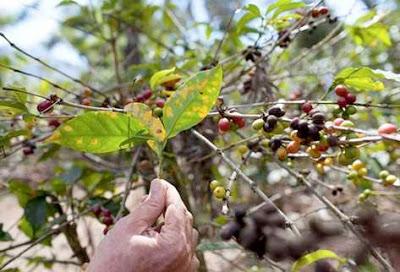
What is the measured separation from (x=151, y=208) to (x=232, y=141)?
119 centimetres

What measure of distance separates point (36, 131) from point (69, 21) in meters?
0.85

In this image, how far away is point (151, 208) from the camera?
1.00 meters

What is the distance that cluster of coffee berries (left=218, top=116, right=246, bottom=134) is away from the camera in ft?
3.82

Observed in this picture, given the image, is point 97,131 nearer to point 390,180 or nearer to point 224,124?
point 224,124

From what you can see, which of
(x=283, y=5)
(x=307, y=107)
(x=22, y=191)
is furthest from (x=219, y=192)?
(x=22, y=191)

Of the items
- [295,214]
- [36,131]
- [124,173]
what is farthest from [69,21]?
[295,214]

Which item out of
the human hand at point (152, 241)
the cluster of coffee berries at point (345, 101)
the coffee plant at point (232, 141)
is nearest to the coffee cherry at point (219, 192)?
the coffee plant at point (232, 141)

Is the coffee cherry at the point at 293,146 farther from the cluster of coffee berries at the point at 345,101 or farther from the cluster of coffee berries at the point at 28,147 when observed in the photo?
the cluster of coffee berries at the point at 28,147

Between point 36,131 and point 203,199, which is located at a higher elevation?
point 36,131

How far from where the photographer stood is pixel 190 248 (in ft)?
3.29

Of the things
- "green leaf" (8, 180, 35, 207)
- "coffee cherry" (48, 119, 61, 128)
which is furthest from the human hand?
"green leaf" (8, 180, 35, 207)

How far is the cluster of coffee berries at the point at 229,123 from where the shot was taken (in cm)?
116

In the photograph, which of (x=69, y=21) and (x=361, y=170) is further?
(x=69, y=21)

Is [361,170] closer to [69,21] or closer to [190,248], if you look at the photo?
[190,248]
